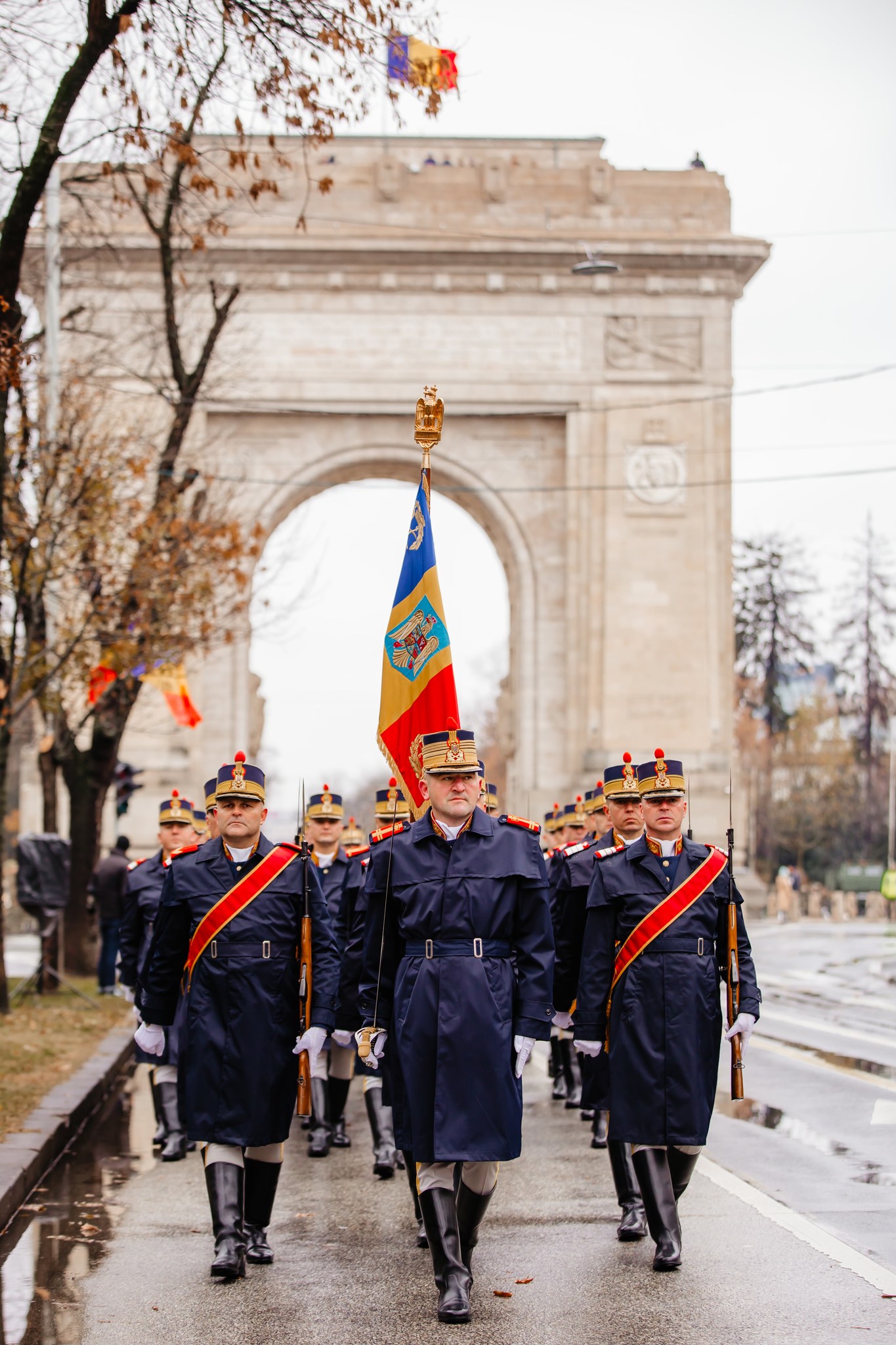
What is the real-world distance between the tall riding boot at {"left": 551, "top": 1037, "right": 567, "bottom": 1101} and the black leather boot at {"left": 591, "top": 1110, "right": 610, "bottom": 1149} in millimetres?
2033

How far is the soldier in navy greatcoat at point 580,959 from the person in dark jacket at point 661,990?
19 centimetres

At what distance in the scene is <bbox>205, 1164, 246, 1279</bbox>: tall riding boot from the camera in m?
7.00

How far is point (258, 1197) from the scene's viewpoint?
7.49 m

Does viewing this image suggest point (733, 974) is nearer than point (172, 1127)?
Yes

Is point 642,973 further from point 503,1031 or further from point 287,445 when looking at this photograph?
point 287,445

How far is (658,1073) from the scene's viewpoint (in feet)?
24.3

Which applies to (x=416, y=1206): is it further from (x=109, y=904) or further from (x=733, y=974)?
(x=109, y=904)

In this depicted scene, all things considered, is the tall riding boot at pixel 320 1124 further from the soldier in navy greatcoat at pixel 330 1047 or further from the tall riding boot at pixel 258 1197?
the tall riding boot at pixel 258 1197

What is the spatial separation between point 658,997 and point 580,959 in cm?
65

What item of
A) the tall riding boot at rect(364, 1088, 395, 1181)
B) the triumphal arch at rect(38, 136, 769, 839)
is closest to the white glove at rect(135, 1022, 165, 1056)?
the tall riding boot at rect(364, 1088, 395, 1181)

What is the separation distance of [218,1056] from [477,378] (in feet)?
91.9

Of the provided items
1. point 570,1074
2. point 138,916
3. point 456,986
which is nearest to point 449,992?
point 456,986

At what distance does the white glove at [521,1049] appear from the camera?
679 centimetres

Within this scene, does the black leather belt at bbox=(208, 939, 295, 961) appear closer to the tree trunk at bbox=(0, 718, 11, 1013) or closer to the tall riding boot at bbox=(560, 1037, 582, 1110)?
the tall riding boot at bbox=(560, 1037, 582, 1110)
